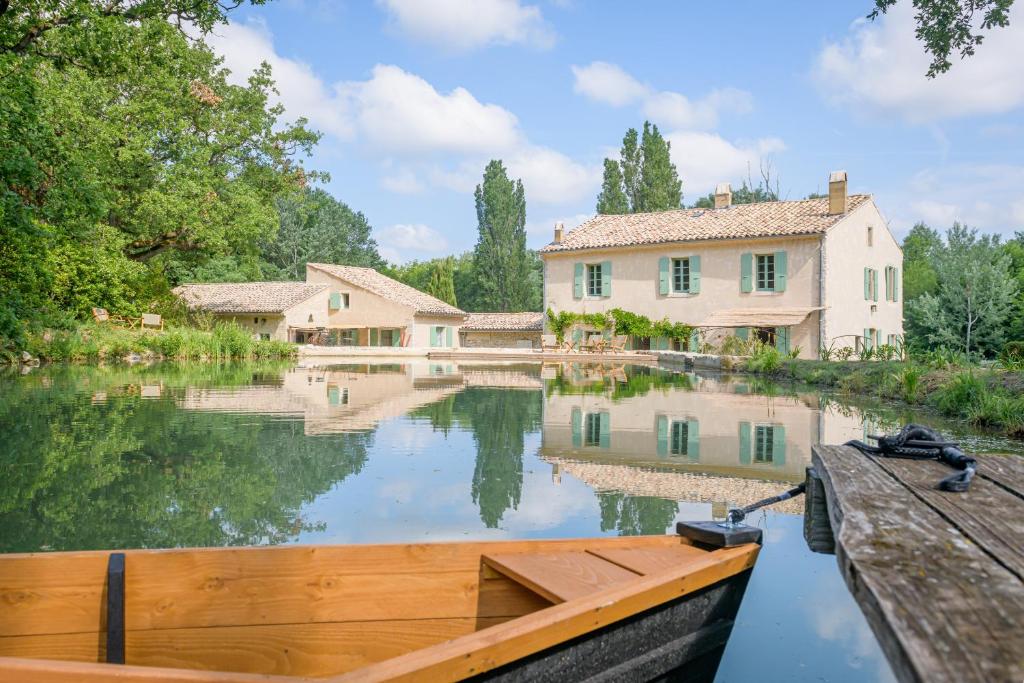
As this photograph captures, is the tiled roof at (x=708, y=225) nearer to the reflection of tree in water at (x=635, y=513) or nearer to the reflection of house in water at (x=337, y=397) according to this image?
the reflection of house in water at (x=337, y=397)

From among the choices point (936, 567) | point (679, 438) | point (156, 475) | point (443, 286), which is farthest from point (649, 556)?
point (443, 286)

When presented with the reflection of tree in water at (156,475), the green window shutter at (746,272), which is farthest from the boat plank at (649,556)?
the green window shutter at (746,272)

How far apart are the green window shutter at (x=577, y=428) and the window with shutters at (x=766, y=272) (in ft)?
62.7

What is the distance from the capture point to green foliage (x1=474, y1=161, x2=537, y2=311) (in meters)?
44.1

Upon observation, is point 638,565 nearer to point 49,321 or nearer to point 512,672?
point 512,672

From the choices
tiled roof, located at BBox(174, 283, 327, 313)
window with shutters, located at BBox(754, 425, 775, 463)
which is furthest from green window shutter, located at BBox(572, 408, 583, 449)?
tiled roof, located at BBox(174, 283, 327, 313)

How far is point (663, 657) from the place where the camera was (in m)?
2.28

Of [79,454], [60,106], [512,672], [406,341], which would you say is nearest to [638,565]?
[512,672]

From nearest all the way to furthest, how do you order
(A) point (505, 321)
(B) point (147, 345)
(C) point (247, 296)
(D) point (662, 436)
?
(D) point (662, 436) < (B) point (147, 345) < (C) point (247, 296) < (A) point (505, 321)

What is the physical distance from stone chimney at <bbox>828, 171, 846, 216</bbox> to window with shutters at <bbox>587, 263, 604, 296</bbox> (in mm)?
8904

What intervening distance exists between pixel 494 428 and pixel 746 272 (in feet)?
70.2

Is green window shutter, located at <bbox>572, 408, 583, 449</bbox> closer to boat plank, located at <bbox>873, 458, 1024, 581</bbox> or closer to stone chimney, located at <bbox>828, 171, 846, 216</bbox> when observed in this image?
boat plank, located at <bbox>873, 458, 1024, 581</bbox>

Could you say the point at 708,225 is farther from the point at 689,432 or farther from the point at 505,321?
the point at 689,432

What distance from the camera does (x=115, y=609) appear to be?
6.93 ft
